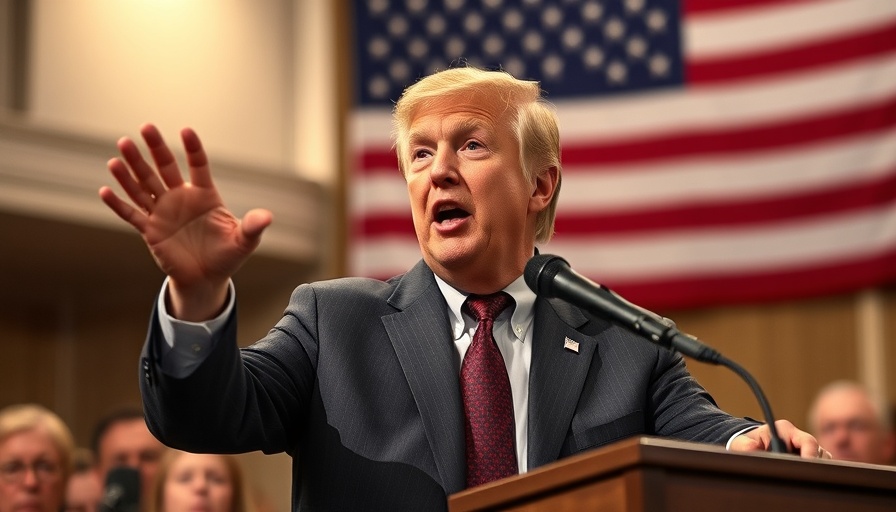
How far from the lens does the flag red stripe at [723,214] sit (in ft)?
25.2

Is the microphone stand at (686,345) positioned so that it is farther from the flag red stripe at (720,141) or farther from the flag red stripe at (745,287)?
the flag red stripe at (720,141)

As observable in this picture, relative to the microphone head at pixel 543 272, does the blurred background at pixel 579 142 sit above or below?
above

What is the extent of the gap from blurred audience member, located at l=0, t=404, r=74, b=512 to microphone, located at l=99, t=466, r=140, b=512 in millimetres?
245

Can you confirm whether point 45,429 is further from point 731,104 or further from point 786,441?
point 731,104

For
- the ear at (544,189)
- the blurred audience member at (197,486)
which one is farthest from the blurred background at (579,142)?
the ear at (544,189)

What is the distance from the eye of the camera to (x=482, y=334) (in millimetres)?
2826

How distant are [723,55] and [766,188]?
84 cm

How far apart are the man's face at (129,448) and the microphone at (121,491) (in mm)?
694

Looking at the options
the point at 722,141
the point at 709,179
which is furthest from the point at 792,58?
the point at 709,179

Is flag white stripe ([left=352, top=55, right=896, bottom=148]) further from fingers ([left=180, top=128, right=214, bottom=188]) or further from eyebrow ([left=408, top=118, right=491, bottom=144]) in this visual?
fingers ([left=180, top=128, right=214, bottom=188])

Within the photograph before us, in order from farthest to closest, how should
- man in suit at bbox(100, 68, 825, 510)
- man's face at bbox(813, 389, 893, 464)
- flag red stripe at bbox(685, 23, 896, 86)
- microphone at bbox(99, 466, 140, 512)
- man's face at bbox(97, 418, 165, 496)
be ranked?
flag red stripe at bbox(685, 23, 896, 86)
man's face at bbox(813, 389, 893, 464)
man's face at bbox(97, 418, 165, 496)
microphone at bbox(99, 466, 140, 512)
man in suit at bbox(100, 68, 825, 510)

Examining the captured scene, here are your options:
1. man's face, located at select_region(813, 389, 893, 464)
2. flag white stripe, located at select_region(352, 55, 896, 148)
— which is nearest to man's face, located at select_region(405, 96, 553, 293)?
man's face, located at select_region(813, 389, 893, 464)

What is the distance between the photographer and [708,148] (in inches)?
318

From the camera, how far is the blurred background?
7734mm
